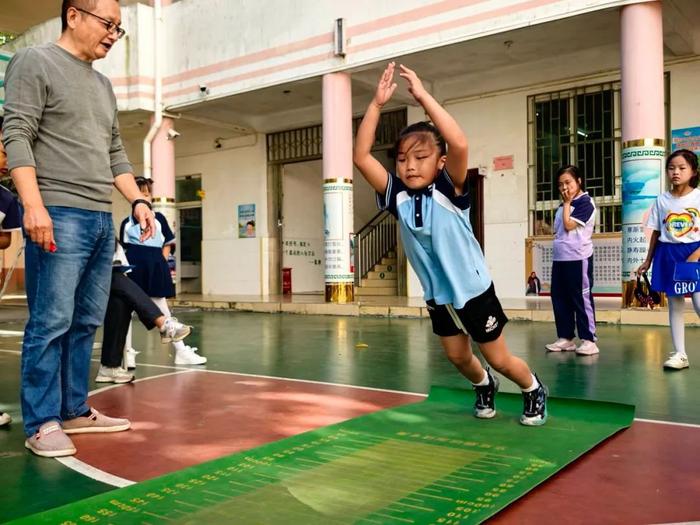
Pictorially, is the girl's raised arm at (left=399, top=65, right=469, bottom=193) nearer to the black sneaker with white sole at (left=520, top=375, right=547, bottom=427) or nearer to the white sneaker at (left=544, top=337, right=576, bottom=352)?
the black sneaker with white sole at (left=520, top=375, right=547, bottom=427)

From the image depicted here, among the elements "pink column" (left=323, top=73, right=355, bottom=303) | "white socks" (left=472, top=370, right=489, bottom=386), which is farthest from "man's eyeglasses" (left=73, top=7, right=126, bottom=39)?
"pink column" (left=323, top=73, right=355, bottom=303)

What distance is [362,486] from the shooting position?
2.27 metres

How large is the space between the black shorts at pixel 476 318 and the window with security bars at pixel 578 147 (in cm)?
891

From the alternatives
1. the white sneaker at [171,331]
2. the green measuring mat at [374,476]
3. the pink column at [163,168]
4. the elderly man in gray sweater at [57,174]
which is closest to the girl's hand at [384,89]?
the elderly man in gray sweater at [57,174]

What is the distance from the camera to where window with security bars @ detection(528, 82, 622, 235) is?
11047mm

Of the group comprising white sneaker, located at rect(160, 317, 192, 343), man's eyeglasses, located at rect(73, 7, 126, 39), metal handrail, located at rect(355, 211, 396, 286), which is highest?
man's eyeglasses, located at rect(73, 7, 126, 39)

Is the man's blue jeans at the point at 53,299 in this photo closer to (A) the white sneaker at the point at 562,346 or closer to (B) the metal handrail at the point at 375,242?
(A) the white sneaker at the point at 562,346

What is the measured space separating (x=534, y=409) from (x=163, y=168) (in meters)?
12.3

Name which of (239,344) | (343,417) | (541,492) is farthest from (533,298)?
(541,492)

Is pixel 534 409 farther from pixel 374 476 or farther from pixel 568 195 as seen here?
pixel 568 195

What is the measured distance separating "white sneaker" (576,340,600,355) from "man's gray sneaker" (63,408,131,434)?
12.4 ft

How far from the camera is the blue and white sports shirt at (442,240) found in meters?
2.88

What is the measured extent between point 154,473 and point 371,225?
1383 centimetres

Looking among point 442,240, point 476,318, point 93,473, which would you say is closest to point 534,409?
point 476,318
